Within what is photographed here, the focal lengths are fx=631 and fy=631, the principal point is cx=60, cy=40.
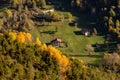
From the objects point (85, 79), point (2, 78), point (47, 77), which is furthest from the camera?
point (85, 79)

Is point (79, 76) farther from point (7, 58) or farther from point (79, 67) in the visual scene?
point (7, 58)

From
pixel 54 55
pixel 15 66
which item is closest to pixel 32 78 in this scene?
pixel 15 66

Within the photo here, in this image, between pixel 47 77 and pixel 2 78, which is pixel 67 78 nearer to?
pixel 47 77

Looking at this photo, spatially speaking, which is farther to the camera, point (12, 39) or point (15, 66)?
point (12, 39)

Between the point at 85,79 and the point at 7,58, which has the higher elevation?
the point at 7,58

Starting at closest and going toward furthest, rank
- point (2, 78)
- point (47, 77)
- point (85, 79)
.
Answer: point (2, 78), point (47, 77), point (85, 79)

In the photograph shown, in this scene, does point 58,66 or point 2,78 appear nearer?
point 2,78

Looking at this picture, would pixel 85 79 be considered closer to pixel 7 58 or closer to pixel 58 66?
pixel 58 66

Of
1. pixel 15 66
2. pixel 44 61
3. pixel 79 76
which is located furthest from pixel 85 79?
pixel 15 66
